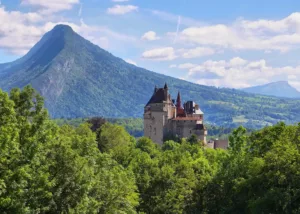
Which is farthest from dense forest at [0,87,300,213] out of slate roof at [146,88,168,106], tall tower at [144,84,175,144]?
slate roof at [146,88,168,106]

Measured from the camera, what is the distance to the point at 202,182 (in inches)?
1794

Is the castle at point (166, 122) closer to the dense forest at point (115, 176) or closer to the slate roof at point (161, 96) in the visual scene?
the slate roof at point (161, 96)

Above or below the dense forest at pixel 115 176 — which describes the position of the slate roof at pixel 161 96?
above

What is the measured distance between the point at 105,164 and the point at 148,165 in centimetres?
1586

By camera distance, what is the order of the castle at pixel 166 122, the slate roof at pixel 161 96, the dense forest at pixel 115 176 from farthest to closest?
the slate roof at pixel 161 96 < the castle at pixel 166 122 < the dense forest at pixel 115 176

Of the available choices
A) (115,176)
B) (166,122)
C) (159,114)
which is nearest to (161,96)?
(159,114)

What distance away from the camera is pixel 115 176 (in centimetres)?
3628

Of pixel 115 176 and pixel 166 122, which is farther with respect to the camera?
pixel 166 122

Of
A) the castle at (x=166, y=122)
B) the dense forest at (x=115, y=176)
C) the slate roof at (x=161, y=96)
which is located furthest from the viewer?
the slate roof at (x=161, y=96)

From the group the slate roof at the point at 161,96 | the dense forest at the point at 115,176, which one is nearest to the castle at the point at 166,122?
the slate roof at the point at 161,96

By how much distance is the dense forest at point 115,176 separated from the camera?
24.1 m

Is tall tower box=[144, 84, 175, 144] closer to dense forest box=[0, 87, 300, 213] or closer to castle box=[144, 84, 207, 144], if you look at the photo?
castle box=[144, 84, 207, 144]

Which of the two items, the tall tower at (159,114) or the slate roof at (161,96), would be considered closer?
the tall tower at (159,114)

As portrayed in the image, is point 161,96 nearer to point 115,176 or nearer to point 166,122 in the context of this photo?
point 166,122
